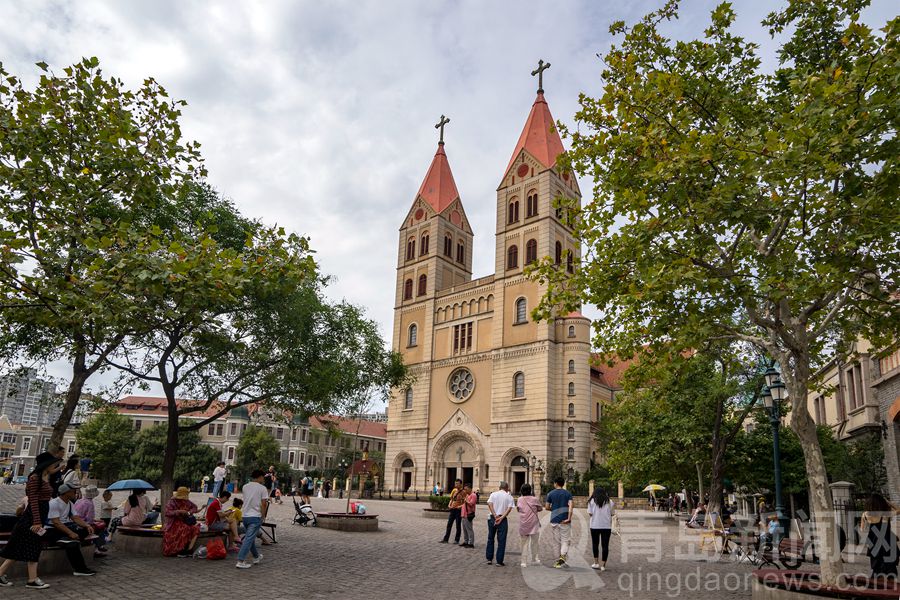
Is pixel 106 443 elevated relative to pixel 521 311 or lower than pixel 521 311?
lower

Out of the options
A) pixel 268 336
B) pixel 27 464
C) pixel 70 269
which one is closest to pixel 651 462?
pixel 268 336

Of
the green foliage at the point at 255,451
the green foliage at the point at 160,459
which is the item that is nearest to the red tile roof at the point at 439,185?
the green foliage at the point at 255,451

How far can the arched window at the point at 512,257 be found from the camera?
50.5 m

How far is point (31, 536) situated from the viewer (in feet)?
26.5

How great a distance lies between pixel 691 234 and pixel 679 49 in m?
3.38

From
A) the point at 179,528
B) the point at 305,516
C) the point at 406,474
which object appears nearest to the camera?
the point at 179,528

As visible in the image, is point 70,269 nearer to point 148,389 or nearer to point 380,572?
point 148,389

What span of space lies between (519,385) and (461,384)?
19.5 ft

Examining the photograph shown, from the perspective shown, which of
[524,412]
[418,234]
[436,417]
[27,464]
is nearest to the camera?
[524,412]

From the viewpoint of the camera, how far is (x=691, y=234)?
32.7ft

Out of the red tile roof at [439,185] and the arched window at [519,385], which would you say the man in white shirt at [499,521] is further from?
the red tile roof at [439,185]

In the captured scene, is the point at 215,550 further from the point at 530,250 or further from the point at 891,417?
the point at 530,250

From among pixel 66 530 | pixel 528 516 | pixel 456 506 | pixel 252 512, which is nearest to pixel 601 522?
pixel 528 516

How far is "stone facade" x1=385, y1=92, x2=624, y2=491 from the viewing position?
148 feet
